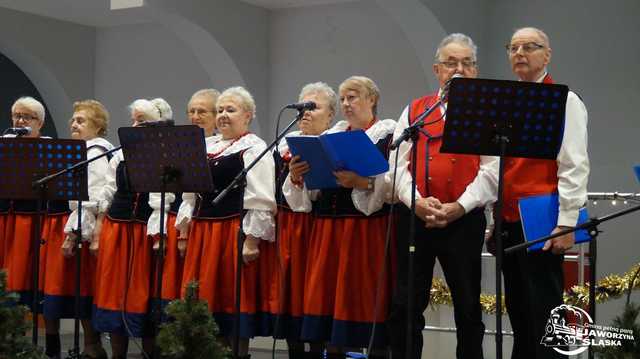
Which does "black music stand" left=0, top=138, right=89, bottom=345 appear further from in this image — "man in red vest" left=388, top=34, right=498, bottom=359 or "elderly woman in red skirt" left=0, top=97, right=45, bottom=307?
"man in red vest" left=388, top=34, right=498, bottom=359

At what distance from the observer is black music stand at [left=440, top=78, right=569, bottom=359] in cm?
375

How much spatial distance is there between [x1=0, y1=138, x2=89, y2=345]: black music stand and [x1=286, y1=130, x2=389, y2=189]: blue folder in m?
1.35

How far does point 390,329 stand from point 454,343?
1590mm

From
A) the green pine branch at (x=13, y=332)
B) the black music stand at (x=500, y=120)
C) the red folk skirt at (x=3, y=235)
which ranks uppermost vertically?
the black music stand at (x=500, y=120)

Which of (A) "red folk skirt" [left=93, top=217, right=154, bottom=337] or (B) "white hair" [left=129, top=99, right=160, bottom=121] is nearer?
(A) "red folk skirt" [left=93, top=217, right=154, bottom=337]

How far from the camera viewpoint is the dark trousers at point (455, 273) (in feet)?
14.2

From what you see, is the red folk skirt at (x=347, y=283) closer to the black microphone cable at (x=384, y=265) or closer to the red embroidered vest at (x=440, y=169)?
the black microphone cable at (x=384, y=265)

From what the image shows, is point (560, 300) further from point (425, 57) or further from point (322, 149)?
point (425, 57)

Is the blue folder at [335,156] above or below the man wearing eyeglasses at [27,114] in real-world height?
below

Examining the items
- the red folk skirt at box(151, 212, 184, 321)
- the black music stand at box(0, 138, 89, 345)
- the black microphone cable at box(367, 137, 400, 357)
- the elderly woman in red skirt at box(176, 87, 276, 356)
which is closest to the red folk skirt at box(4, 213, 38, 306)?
the black music stand at box(0, 138, 89, 345)

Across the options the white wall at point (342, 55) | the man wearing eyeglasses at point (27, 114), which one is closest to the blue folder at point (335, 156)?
the white wall at point (342, 55)

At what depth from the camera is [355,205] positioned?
4895 millimetres

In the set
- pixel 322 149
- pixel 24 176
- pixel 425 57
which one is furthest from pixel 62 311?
pixel 425 57

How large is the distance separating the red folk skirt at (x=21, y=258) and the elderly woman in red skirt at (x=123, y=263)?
2.21 ft
